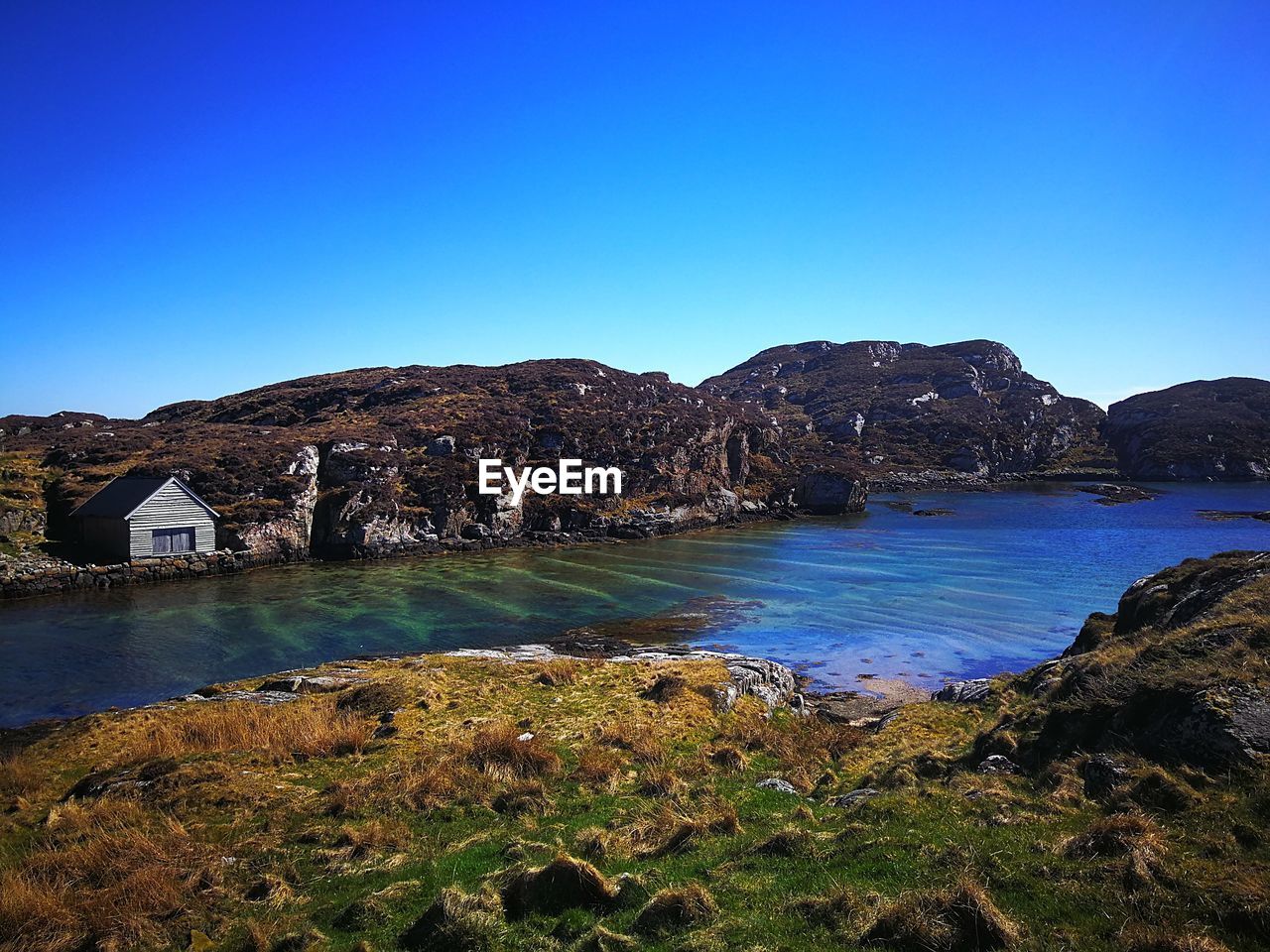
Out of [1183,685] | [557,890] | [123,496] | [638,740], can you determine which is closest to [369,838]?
[557,890]

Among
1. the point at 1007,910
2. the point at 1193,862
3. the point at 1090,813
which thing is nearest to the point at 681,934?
the point at 1007,910

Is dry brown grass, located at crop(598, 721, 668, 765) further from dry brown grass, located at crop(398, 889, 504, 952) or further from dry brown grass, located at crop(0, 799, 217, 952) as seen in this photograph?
dry brown grass, located at crop(0, 799, 217, 952)

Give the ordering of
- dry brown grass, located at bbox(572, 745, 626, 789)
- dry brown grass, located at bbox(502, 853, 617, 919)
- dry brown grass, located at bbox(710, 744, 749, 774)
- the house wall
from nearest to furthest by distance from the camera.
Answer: dry brown grass, located at bbox(502, 853, 617, 919) → dry brown grass, located at bbox(572, 745, 626, 789) → dry brown grass, located at bbox(710, 744, 749, 774) → the house wall

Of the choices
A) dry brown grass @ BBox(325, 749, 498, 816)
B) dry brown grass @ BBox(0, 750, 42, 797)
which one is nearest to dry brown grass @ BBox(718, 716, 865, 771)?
dry brown grass @ BBox(325, 749, 498, 816)

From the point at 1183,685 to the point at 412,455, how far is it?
7245 centimetres

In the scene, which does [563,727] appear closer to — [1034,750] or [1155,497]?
[1034,750]

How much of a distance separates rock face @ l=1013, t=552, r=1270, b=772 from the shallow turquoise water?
12345mm

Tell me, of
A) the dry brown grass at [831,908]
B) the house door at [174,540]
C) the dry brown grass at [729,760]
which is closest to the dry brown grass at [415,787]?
the dry brown grass at [729,760]

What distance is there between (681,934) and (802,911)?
1.57m

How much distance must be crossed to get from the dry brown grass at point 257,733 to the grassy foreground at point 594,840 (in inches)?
3.9

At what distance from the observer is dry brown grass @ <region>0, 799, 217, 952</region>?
30.0ft

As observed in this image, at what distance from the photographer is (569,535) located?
245ft

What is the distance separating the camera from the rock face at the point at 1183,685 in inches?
437

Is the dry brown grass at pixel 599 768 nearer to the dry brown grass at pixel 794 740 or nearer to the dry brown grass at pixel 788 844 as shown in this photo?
the dry brown grass at pixel 794 740
